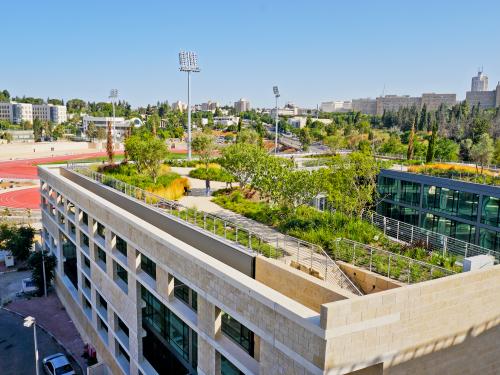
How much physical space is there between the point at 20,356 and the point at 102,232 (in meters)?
10.3

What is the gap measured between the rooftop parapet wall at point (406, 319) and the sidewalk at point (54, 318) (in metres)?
20.7

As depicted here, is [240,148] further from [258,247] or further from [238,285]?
[238,285]

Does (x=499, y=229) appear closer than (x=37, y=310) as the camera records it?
Yes

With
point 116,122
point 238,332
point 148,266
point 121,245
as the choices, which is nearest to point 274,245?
point 238,332

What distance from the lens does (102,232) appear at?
23438 millimetres

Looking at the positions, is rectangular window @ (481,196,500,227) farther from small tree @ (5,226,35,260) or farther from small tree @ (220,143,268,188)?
small tree @ (5,226,35,260)

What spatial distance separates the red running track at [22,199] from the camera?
63375 mm

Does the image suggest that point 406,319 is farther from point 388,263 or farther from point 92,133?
point 92,133

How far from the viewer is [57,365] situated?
2445 centimetres

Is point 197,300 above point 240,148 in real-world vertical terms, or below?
below

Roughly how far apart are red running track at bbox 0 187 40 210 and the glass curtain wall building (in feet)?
158

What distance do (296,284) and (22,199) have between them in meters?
65.2

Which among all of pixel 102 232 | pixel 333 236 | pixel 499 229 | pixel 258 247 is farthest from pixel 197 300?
pixel 499 229

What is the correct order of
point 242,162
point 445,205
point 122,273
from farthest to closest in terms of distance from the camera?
point 445,205 < point 242,162 < point 122,273
